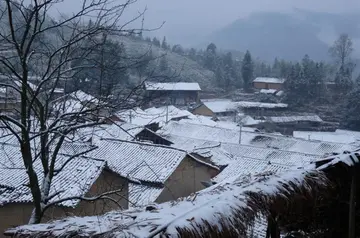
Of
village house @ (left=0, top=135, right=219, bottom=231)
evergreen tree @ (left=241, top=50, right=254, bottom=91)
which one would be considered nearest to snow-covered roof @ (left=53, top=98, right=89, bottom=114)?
village house @ (left=0, top=135, right=219, bottom=231)

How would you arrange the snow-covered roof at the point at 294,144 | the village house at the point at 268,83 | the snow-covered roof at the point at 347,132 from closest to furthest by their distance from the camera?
the snow-covered roof at the point at 294,144, the snow-covered roof at the point at 347,132, the village house at the point at 268,83

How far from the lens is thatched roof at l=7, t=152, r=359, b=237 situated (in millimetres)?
1460

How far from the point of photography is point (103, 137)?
13.4 metres

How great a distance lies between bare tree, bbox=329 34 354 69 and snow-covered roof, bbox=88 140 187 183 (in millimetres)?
32567

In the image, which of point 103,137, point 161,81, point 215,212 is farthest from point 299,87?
point 215,212

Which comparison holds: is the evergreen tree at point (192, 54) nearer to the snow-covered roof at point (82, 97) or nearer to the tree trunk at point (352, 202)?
the snow-covered roof at point (82, 97)

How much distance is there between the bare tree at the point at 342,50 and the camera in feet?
132

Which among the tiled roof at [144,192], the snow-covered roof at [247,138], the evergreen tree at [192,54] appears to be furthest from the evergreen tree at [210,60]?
the tiled roof at [144,192]

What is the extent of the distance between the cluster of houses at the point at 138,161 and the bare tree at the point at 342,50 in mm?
16550

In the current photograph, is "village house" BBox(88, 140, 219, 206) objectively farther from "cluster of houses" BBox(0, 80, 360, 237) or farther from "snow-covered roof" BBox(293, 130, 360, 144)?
"snow-covered roof" BBox(293, 130, 360, 144)

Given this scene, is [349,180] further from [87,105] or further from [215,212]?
[87,105]

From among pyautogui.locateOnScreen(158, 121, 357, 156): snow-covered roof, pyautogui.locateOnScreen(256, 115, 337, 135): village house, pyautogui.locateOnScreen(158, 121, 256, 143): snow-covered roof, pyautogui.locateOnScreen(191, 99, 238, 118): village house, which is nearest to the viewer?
pyautogui.locateOnScreen(158, 121, 357, 156): snow-covered roof

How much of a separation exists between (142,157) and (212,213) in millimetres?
10290

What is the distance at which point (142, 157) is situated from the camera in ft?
38.8
